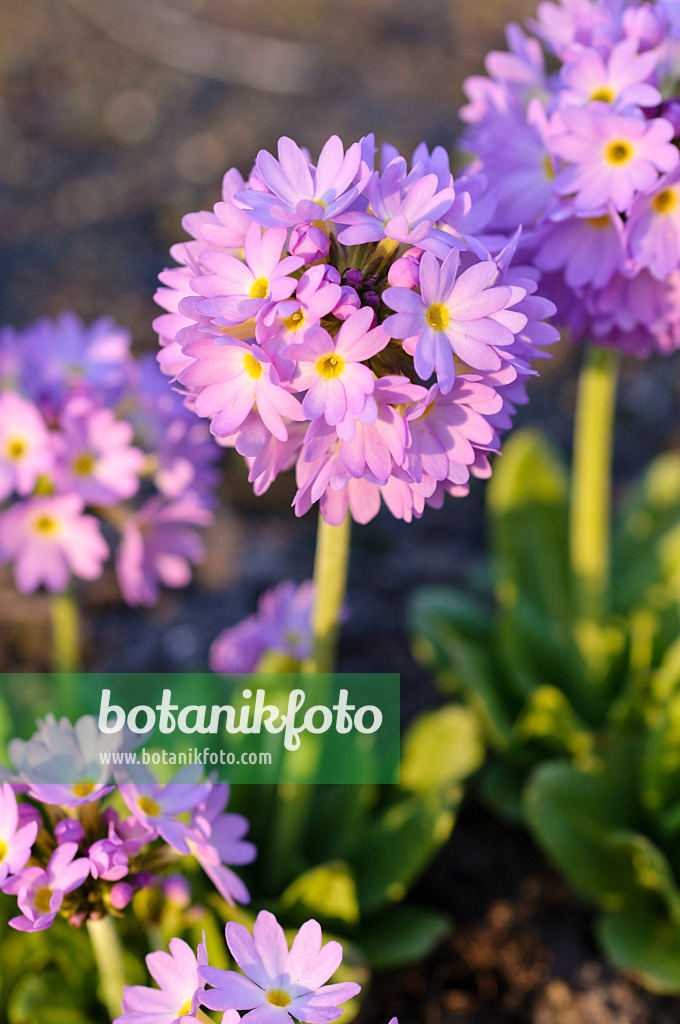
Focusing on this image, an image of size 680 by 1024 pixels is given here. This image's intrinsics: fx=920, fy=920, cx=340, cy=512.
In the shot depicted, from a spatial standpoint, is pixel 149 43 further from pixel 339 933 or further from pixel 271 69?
pixel 339 933

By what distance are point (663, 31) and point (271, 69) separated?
447 cm

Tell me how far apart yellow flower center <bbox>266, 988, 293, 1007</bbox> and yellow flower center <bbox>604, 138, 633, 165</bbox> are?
4.50ft

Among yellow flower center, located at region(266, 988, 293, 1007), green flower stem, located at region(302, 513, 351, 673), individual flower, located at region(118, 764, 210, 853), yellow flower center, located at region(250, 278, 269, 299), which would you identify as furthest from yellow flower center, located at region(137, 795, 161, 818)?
yellow flower center, located at region(250, 278, 269, 299)

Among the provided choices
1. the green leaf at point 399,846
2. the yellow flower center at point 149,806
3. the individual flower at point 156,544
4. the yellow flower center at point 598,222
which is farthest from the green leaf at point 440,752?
the yellow flower center at point 598,222

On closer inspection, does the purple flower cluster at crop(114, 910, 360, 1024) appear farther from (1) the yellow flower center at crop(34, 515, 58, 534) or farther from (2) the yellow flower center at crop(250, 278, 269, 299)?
(1) the yellow flower center at crop(34, 515, 58, 534)

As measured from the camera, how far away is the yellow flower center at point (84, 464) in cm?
190

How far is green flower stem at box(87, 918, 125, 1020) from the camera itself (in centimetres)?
150

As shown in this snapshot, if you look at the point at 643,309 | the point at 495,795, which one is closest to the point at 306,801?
the point at 495,795

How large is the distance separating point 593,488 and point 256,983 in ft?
5.20

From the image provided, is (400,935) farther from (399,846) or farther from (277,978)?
(277,978)

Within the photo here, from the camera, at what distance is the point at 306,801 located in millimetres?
1985

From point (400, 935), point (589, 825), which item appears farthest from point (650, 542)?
point (400, 935)

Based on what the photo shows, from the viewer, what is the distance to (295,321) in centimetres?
126

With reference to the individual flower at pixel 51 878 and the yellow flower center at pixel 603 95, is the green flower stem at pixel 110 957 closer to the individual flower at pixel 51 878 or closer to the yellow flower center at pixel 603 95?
the individual flower at pixel 51 878
